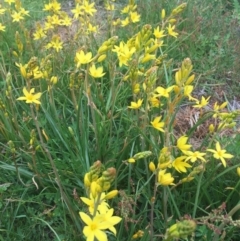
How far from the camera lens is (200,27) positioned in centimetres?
371

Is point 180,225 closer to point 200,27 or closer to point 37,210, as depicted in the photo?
point 37,210

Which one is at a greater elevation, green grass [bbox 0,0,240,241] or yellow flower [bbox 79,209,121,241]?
yellow flower [bbox 79,209,121,241]

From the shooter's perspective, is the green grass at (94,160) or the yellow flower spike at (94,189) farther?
the green grass at (94,160)

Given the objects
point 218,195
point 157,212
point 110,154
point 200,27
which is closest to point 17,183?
point 110,154

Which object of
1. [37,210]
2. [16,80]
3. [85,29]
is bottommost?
[37,210]

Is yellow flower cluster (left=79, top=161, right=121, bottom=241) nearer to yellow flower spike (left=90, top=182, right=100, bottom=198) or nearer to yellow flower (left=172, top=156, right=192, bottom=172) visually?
yellow flower spike (left=90, top=182, right=100, bottom=198)

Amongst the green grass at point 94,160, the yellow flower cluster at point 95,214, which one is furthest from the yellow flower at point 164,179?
the yellow flower cluster at point 95,214

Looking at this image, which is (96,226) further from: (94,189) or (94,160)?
(94,160)

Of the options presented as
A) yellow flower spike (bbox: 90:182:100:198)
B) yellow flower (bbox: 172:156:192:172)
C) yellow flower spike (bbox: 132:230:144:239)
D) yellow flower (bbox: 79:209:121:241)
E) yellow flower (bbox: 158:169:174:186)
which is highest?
yellow flower spike (bbox: 90:182:100:198)

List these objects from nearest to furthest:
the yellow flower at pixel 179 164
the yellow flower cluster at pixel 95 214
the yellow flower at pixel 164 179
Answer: the yellow flower cluster at pixel 95 214 → the yellow flower at pixel 164 179 → the yellow flower at pixel 179 164

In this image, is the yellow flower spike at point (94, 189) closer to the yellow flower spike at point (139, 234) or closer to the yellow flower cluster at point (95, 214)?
the yellow flower cluster at point (95, 214)

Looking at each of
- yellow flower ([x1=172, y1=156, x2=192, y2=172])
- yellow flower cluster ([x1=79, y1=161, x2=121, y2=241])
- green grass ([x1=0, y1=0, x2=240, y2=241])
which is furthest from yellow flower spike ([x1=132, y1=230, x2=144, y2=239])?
yellow flower cluster ([x1=79, y1=161, x2=121, y2=241])

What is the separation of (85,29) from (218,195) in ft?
4.80

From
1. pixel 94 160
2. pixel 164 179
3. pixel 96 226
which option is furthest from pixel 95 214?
pixel 94 160
